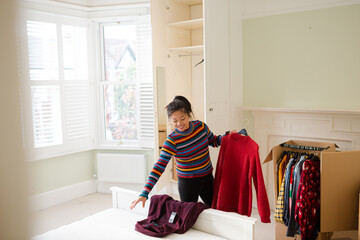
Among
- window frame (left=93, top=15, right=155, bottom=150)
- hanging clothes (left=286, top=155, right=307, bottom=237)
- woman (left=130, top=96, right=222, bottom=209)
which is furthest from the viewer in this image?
window frame (left=93, top=15, right=155, bottom=150)

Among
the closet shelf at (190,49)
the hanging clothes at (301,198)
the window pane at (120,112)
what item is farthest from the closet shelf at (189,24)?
the hanging clothes at (301,198)

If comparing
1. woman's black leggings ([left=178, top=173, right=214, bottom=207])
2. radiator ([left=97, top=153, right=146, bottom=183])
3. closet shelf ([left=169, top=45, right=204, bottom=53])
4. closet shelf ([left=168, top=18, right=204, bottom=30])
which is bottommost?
radiator ([left=97, top=153, right=146, bottom=183])

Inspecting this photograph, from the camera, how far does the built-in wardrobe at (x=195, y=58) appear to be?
3.39 meters

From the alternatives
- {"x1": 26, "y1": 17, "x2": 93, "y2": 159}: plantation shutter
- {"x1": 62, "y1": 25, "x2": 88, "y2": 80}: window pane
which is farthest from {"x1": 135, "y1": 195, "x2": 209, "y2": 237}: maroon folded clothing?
{"x1": 62, "y1": 25, "x2": 88, "y2": 80}: window pane

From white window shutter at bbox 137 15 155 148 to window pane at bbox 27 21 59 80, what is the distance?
1036 mm

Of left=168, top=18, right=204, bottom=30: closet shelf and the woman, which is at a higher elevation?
left=168, top=18, right=204, bottom=30: closet shelf

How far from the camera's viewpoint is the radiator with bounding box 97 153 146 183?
442cm

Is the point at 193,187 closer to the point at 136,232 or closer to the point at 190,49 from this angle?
the point at 136,232

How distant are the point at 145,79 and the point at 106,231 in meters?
2.48

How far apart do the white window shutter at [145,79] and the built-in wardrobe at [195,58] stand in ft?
1.01

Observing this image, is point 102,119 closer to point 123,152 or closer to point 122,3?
point 123,152

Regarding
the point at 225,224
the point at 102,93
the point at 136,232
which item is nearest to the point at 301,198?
the point at 225,224

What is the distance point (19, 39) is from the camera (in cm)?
34

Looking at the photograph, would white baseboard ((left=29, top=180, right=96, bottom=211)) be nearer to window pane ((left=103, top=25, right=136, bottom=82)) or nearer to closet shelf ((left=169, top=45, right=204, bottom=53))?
window pane ((left=103, top=25, right=136, bottom=82))
